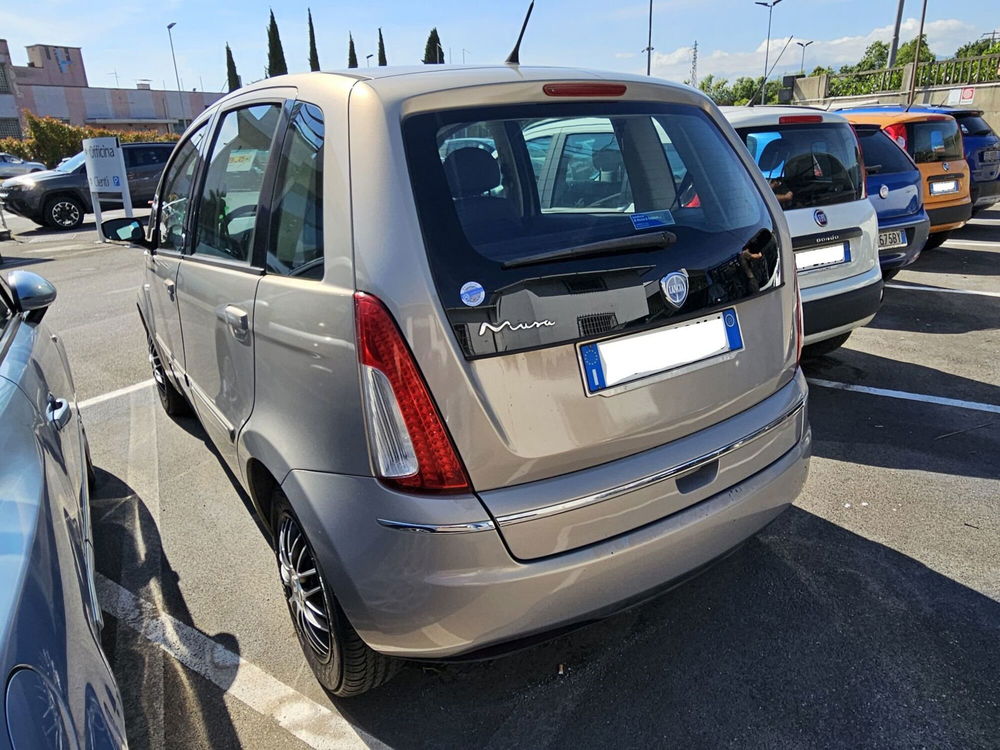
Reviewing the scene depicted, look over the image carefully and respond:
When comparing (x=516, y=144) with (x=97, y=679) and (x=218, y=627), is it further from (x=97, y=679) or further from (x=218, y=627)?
(x=218, y=627)

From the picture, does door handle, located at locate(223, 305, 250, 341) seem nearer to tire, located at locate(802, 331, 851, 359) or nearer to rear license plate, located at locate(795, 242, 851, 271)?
rear license plate, located at locate(795, 242, 851, 271)

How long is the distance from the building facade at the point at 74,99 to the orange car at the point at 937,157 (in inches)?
2260

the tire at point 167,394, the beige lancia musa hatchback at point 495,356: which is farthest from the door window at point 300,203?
the tire at point 167,394

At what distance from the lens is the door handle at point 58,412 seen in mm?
2316

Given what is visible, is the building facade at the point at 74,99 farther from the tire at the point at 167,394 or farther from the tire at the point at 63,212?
the tire at the point at 167,394

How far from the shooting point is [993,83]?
21.5 metres

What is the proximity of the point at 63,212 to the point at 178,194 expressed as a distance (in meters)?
15.7

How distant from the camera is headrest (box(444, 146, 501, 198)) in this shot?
1.80 m

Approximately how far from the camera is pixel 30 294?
276 centimetres

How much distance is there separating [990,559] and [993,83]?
81.7ft

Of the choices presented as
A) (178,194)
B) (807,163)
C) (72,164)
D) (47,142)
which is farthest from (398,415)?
(47,142)

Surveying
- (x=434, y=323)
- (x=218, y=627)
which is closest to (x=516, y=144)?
(x=434, y=323)

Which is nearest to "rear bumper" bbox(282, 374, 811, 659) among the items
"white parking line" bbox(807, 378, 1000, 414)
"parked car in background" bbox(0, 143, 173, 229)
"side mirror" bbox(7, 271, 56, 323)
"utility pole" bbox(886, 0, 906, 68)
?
"side mirror" bbox(7, 271, 56, 323)

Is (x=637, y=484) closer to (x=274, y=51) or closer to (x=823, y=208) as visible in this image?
(x=823, y=208)
